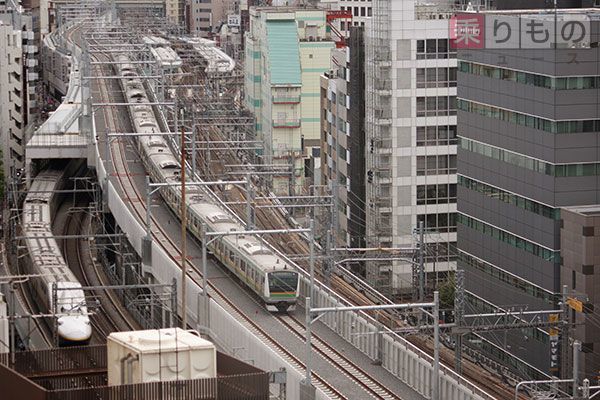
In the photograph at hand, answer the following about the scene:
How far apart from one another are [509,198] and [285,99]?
114 feet

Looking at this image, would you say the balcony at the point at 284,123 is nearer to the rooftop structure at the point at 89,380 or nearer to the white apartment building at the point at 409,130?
the white apartment building at the point at 409,130

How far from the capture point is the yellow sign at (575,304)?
33.9 m

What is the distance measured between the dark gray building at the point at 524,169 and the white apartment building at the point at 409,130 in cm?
769

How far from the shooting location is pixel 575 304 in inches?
1341

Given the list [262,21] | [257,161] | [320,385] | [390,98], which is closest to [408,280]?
[390,98]

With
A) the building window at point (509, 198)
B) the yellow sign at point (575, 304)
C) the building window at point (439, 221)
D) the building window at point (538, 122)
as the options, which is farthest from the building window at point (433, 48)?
the yellow sign at point (575, 304)

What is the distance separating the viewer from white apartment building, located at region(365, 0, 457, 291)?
5066 cm

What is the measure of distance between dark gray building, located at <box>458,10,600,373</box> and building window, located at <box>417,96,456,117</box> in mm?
7876

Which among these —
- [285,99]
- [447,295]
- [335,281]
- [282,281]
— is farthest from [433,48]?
[285,99]

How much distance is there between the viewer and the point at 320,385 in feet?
108

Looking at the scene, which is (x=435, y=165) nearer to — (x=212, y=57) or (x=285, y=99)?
(x=285, y=99)

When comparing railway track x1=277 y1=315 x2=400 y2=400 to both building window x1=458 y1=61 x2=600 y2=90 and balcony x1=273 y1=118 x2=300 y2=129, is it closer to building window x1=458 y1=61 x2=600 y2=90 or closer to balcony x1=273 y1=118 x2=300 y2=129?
building window x1=458 y1=61 x2=600 y2=90

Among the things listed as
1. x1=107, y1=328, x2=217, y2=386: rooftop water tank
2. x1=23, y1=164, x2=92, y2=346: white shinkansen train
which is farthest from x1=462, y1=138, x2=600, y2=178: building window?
x1=107, y1=328, x2=217, y2=386: rooftop water tank

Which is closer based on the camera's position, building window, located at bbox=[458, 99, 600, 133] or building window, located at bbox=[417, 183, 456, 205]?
building window, located at bbox=[458, 99, 600, 133]
